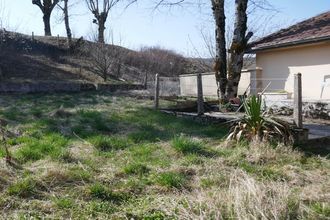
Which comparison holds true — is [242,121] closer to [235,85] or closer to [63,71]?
[235,85]

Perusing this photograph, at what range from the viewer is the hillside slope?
62.1ft

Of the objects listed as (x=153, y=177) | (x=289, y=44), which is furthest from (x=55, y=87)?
(x=153, y=177)

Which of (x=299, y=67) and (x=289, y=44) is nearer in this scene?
(x=289, y=44)

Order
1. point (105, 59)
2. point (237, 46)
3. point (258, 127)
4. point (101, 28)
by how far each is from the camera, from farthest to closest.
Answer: point (101, 28) → point (105, 59) → point (237, 46) → point (258, 127)

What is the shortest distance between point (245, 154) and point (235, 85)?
574cm

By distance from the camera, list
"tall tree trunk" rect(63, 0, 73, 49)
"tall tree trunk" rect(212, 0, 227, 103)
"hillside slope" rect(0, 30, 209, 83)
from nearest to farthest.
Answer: "tall tree trunk" rect(212, 0, 227, 103), "hillside slope" rect(0, 30, 209, 83), "tall tree trunk" rect(63, 0, 73, 49)

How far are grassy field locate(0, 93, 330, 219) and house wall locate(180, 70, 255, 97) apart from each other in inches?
310

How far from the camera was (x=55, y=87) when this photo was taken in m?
16.9

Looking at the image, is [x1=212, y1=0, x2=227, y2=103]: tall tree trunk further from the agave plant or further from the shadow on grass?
the agave plant

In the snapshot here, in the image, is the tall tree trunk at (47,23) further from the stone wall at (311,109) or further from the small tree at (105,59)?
the stone wall at (311,109)

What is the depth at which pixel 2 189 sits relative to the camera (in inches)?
173

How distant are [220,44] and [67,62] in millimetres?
13189

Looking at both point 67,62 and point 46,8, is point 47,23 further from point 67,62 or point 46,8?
point 67,62

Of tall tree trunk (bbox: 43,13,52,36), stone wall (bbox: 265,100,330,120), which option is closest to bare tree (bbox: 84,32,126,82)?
tall tree trunk (bbox: 43,13,52,36)
